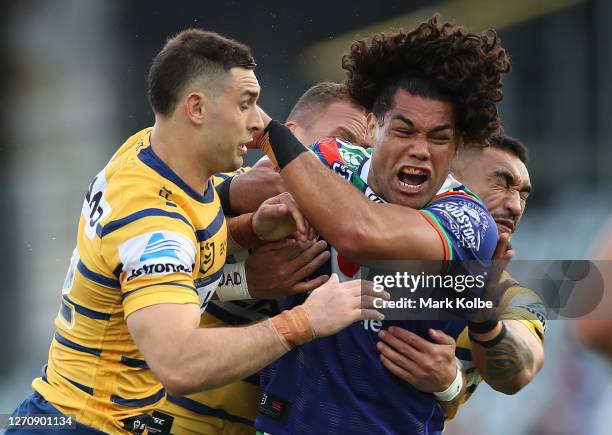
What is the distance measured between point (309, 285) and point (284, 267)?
5.2 inches

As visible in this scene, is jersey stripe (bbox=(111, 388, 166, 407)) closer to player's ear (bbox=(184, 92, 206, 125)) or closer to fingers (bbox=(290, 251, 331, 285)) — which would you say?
fingers (bbox=(290, 251, 331, 285))

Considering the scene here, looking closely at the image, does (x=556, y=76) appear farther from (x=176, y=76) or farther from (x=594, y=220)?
(x=176, y=76)

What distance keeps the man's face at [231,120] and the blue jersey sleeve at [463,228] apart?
2.44 ft

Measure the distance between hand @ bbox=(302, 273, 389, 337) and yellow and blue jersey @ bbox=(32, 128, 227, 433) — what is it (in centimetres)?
41

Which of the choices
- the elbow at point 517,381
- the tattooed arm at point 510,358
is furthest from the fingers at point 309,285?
the elbow at point 517,381

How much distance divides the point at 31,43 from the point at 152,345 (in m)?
6.69

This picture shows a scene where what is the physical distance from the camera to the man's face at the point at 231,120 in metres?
3.78

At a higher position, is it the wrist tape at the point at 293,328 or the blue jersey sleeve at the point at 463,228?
the blue jersey sleeve at the point at 463,228

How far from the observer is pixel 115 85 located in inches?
369

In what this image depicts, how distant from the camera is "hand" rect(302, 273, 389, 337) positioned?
355 cm

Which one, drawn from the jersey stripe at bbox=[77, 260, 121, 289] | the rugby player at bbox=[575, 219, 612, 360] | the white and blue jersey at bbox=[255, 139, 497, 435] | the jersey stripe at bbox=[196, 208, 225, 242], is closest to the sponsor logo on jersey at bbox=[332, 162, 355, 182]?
the white and blue jersey at bbox=[255, 139, 497, 435]

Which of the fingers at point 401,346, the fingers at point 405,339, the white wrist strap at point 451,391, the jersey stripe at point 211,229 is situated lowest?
the white wrist strap at point 451,391

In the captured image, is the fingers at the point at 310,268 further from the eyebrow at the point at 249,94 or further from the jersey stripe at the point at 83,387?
the jersey stripe at the point at 83,387

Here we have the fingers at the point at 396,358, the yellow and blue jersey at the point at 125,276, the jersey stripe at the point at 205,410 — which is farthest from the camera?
the jersey stripe at the point at 205,410
